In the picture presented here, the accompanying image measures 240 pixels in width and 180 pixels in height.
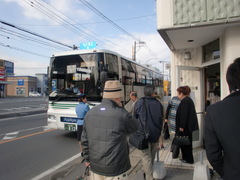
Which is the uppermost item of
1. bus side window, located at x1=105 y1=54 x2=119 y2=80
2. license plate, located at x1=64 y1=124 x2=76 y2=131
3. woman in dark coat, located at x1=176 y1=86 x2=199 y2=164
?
bus side window, located at x1=105 y1=54 x2=119 y2=80

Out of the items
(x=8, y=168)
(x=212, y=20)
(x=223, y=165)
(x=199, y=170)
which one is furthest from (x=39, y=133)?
(x=223, y=165)

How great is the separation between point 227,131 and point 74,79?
6616 mm

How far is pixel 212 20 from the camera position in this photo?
4.33 meters

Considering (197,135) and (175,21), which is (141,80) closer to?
(197,135)

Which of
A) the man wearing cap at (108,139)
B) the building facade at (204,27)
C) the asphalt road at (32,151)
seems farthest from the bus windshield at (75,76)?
the man wearing cap at (108,139)

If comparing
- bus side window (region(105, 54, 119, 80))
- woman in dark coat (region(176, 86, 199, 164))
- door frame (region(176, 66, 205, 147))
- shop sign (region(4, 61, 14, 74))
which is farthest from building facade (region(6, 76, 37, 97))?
woman in dark coat (region(176, 86, 199, 164))

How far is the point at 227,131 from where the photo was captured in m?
1.66

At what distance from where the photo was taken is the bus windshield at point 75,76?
24.0 feet

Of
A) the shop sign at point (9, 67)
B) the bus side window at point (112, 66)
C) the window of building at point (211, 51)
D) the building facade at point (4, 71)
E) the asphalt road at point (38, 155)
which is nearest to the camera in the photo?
the asphalt road at point (38, 155)

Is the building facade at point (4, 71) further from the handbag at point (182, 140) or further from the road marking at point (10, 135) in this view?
the handbag at point (182, 140)

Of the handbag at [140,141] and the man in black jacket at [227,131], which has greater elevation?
the man in black jacket at [227,131]

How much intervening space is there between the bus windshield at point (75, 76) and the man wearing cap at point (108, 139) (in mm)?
4747

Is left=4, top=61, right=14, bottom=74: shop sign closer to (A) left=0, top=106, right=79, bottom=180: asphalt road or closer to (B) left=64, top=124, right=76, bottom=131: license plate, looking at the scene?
(A) left=0, top=106, right=79, bottom=180: asphalt road

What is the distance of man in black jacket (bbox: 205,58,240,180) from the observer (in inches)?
64.3
